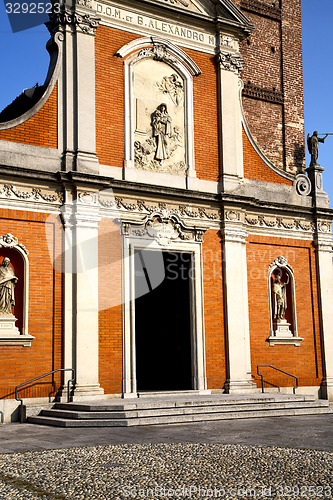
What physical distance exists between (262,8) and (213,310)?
11.0 metres

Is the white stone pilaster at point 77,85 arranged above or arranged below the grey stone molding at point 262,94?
below

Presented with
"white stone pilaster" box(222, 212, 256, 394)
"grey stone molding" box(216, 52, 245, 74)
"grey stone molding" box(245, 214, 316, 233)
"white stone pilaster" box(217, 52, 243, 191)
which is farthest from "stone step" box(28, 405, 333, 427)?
"grey stone molding" box(216, 52, 245, 74)

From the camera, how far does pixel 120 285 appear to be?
13.5 m

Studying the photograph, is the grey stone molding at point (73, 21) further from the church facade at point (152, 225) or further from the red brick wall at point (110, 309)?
the red brick wall at point (110, 309)

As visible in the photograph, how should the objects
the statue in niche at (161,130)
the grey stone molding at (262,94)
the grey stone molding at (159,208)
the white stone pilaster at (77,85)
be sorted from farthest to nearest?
the grey stone molding at (262,94), the statue in niche at (161,130), the grey stone molding at (159,208), the white stone pilaster at (77,85)

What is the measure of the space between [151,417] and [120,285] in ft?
12.0

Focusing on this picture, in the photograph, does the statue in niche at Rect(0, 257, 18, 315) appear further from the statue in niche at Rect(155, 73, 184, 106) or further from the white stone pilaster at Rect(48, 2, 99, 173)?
the statue in niche at Rect(155, 73, 184, 106)

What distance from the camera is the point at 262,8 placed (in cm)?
2008

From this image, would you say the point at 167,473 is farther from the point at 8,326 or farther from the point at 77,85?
the point at 77,85

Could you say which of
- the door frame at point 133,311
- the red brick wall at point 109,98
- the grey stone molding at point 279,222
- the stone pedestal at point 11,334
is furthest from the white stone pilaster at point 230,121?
the stone pedestal at point 11,334

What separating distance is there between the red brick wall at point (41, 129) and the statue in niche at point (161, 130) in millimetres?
2511

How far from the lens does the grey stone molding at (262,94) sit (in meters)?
19.3

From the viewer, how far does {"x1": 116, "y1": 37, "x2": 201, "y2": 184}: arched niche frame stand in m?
14.3

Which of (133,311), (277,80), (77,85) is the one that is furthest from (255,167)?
(133,311)
